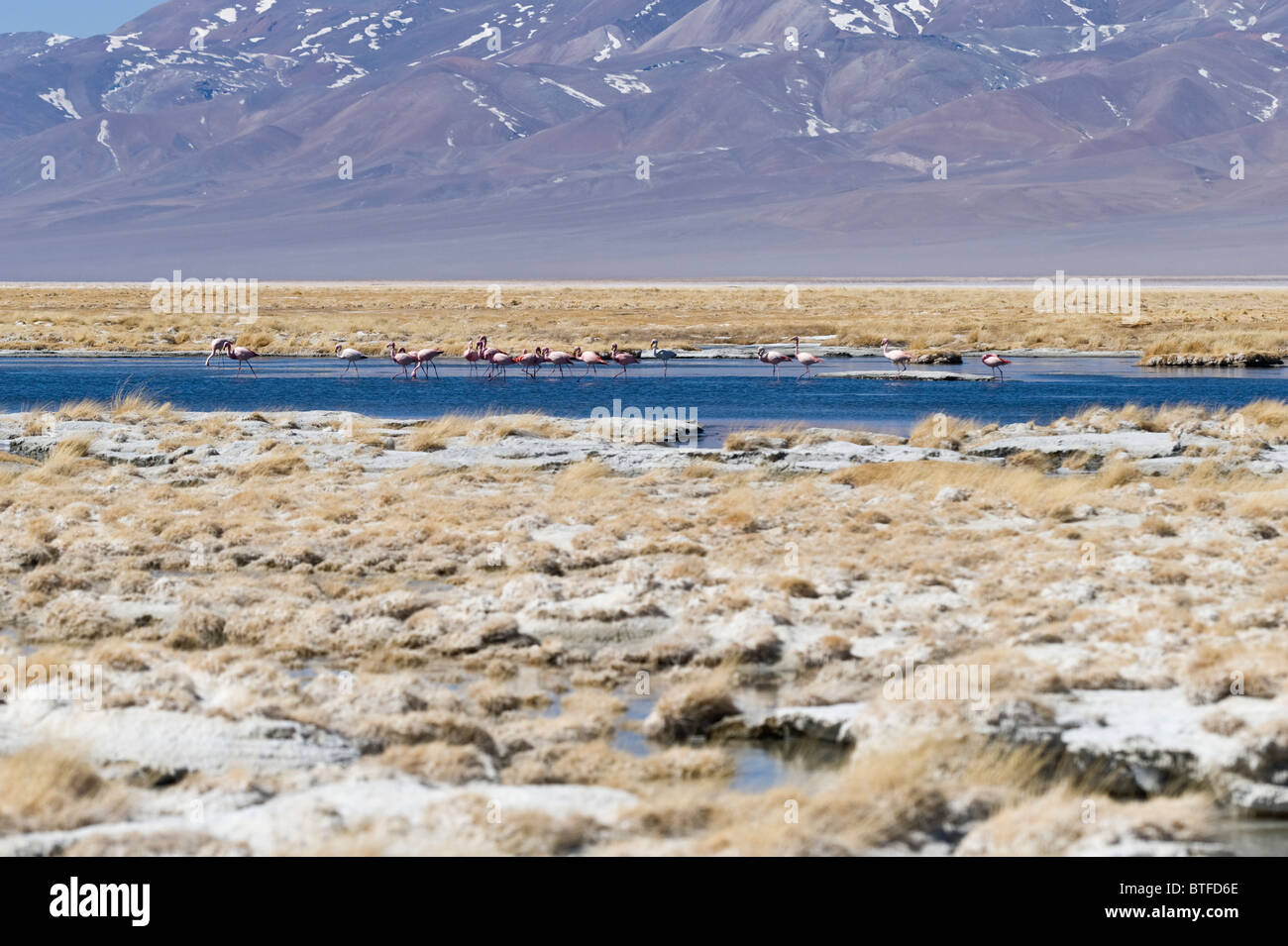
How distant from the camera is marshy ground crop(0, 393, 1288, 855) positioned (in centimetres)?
877

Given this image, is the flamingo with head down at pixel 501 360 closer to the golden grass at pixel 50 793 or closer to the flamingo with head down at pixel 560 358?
the flamingo with head down at pixel 560 358

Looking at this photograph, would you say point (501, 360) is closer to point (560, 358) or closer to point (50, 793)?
point (560, 358)

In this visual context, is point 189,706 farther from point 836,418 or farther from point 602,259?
point 602,259

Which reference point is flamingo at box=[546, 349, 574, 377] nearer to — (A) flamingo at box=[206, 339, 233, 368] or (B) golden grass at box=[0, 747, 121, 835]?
(A) flamingo at box=[206, 339, 233, 368]

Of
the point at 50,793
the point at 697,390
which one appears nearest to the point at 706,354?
the point at 697,390

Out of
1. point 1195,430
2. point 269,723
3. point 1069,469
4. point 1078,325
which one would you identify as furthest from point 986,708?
point 1078,325

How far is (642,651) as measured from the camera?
1251 cm

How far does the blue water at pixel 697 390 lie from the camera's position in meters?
31.9

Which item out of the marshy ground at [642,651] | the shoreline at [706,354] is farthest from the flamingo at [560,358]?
the marshy ground at [642,651]

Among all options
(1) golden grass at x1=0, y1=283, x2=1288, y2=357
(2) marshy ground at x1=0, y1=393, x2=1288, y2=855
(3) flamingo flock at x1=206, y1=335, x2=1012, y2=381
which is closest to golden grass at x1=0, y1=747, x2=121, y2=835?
(2) marshy ground at x1=0, y1=393, x2=1288, y2=855

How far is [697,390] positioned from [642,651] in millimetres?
24131

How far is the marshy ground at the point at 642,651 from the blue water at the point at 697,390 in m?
9.43

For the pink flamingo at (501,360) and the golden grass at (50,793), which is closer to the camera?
the golden grass at (50,793)

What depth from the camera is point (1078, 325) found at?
55938 mm
